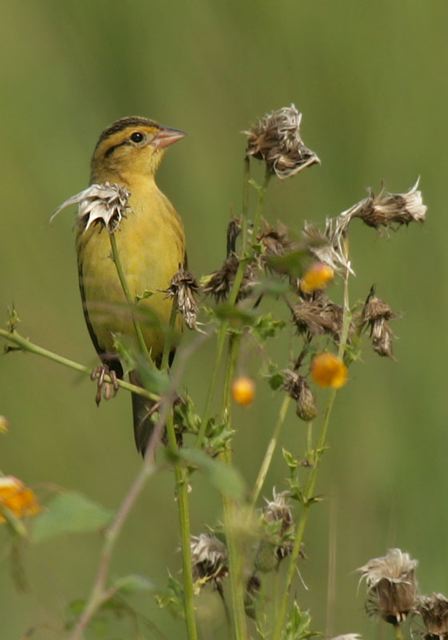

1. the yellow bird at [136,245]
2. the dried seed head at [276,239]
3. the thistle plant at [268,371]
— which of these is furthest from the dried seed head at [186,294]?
the yellow bird at [136,245]

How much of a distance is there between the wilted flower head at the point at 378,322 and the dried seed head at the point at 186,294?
31 cm

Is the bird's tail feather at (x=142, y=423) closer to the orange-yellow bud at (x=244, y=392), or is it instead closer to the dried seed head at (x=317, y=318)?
the dried seed head at (x=317, y=318)

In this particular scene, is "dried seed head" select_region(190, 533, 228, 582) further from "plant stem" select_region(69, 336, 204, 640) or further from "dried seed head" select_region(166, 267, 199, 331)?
"plant stem" select_region(69, 336, 204, 640)

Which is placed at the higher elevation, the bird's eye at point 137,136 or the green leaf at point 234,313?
the bird's eye at point 137,136

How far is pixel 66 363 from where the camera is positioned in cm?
229

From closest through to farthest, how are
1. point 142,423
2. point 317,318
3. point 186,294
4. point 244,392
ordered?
1. point 244,392
2. point 317,318
3. point 186,294
4. point 142,423

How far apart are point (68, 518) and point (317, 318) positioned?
890 mm

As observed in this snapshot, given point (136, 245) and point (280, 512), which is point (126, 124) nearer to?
point (136, 245)

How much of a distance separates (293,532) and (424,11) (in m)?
3.22

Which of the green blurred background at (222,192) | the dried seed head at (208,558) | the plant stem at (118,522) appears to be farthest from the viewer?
the green blurred background at (222,192)

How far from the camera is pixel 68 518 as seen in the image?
150cm

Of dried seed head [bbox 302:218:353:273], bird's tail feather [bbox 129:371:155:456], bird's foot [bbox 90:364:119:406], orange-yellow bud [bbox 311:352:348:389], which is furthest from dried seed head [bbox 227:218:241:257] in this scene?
bird's tail feather [bbox 129:371:155:456]

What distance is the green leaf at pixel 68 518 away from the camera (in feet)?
4.84

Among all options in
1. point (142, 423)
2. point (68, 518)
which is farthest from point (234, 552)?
point (142, 423)
